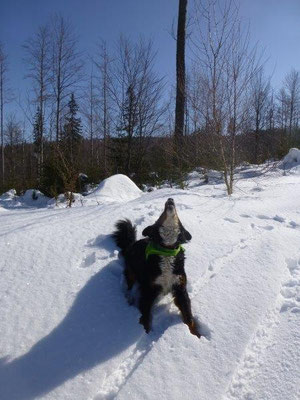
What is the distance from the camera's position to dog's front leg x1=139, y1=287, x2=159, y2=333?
2420 mm

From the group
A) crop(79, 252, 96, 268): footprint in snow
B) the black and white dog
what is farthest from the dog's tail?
the black and white dog

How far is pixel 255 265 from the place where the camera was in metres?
Answer: 3.12

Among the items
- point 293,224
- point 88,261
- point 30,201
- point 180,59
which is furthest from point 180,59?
point 88,261

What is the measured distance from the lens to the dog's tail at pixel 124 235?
330 centimetres

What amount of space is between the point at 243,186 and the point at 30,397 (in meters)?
6.30

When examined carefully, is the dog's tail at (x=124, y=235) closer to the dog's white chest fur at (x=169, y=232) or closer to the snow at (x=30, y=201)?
the dog's white chest fur at (x=169, y=232)

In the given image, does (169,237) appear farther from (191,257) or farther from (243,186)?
(243,186)

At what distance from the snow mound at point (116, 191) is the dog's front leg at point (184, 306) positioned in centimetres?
465

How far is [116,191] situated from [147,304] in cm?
525

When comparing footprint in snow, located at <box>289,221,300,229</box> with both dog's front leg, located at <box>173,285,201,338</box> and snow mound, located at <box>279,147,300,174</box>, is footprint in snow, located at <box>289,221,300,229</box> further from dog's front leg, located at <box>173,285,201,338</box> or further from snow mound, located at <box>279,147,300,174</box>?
snow mound, located at <box>279,147,300,174</box>

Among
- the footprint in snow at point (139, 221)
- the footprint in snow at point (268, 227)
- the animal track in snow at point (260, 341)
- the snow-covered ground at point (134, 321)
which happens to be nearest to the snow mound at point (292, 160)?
the footprint in snow at point (268, 227)

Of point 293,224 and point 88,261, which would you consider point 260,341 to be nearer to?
point 88,261

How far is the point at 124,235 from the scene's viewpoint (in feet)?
11.1

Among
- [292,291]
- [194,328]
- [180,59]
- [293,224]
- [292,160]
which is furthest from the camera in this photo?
[292,160]
